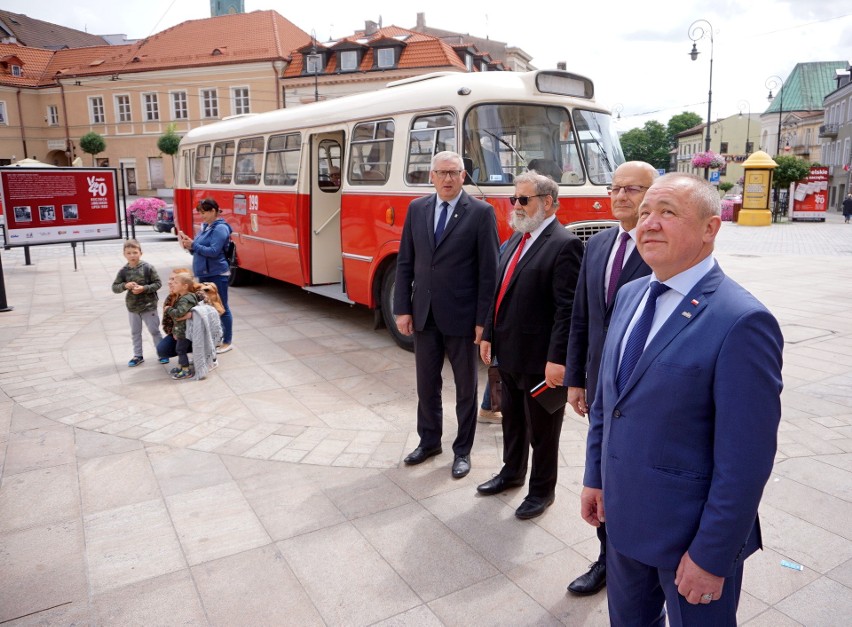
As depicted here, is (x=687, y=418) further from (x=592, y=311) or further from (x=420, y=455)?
(x=420, y=455)

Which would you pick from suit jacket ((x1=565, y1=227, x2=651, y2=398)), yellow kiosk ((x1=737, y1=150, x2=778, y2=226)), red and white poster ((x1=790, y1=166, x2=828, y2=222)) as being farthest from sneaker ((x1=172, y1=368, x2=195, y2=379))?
red and white poster ((x1=790, y1=166, x2=828, y2=222))

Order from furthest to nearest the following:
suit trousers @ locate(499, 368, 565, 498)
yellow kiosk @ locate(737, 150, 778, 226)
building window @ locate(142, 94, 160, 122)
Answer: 1. building window @ locate(142, 94, 160, 122)
2. yellow kiosk @ locate(737, 150, 778, 226)
3. suit trousers @ locate(499, 368, 565, 498)

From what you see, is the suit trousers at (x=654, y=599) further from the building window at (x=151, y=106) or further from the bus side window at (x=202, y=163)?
the building window at (x=151, y=106)

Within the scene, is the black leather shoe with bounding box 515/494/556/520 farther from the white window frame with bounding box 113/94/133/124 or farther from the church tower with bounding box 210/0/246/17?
the church tower with bounding box 210/0/246/17

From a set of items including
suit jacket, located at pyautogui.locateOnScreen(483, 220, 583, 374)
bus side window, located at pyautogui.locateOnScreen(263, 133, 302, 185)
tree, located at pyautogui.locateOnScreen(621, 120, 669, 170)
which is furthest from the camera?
tree, located at pyautogui.locateOnScreen(621, 120, 669, 170)

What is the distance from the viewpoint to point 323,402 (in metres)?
6.15

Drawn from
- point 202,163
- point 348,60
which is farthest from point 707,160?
point 348,60

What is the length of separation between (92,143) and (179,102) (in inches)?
257

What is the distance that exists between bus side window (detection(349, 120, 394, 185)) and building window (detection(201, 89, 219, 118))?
4253cm

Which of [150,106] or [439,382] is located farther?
[150,106]

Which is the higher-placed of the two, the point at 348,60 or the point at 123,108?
the point at 348,60

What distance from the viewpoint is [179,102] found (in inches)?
1868

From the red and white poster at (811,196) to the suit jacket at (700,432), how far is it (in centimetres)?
3689

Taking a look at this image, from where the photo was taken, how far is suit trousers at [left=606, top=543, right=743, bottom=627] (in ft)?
6.62
